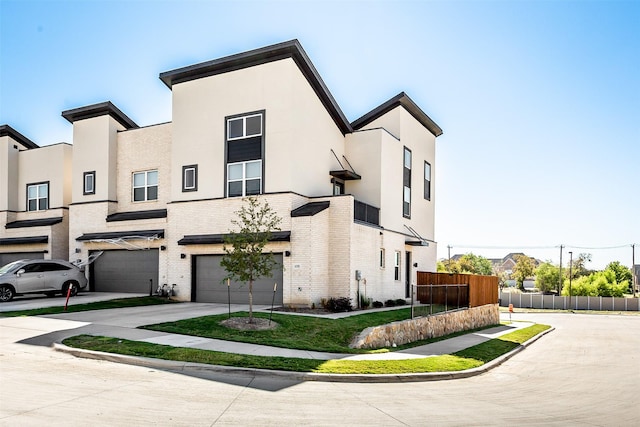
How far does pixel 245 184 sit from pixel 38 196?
16.0 m

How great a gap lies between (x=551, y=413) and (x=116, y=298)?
19498 mm

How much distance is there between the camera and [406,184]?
3209cm

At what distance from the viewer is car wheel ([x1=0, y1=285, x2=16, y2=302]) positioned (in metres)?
22.3

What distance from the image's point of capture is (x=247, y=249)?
16.8 m

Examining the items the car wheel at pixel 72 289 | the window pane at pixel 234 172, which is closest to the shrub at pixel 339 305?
the window pane at pixel 234 172

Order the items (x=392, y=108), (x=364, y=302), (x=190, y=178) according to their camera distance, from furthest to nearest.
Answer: (x=392, y=108)
(x=190, y=178)
(x=364, y=302)

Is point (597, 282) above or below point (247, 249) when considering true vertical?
below

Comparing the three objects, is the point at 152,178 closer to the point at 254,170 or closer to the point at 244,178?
the point at 244,178

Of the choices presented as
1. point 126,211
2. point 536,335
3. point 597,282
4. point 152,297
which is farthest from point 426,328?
point 597,282

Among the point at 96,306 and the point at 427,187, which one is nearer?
the point at 96,306

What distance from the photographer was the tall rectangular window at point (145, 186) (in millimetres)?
27641

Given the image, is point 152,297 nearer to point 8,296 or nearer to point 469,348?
point 8,296

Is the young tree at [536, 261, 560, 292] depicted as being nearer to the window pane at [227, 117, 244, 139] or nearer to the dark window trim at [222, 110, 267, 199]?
the dark window trim at [222, 110, 267, 199]

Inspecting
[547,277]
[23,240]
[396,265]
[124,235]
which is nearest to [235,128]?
[124,235]
